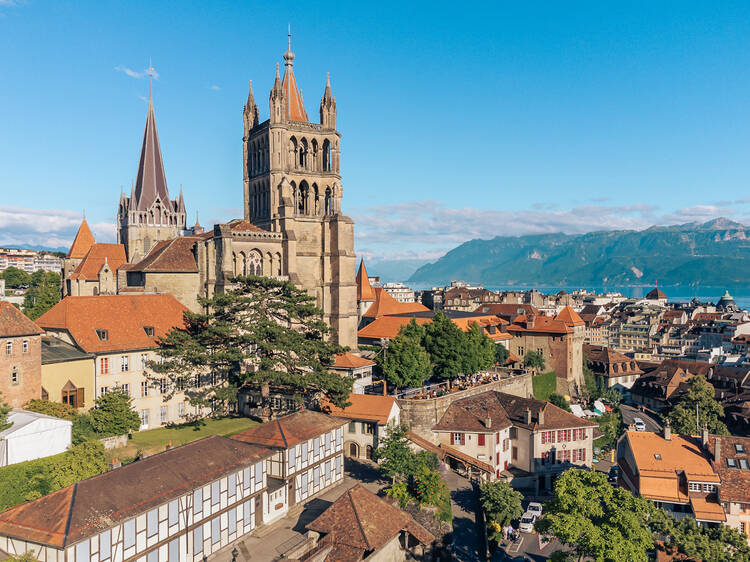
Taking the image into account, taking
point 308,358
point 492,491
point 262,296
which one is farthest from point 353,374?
point 492,491

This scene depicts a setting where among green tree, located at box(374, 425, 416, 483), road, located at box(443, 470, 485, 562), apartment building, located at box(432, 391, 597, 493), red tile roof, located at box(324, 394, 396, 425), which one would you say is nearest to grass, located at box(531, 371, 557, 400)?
apartment building, located at box(432, 391, 597, 493)

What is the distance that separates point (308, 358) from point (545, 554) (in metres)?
24.6

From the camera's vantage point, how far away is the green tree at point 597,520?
105 feet

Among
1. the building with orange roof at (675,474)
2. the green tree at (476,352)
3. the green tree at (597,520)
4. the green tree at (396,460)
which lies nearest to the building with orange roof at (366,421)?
the green tree at (396,460)

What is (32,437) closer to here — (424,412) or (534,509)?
(424,412)

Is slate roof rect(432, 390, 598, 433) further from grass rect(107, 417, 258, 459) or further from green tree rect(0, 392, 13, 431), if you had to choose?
green tree rect(0, 392, 13, 431)

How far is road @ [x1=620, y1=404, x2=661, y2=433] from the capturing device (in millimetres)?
85606

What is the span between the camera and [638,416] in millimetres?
92938

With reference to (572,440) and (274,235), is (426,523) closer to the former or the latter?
(572,440)

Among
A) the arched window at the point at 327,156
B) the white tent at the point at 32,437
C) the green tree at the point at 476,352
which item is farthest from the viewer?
the arched window at the point at 327,156

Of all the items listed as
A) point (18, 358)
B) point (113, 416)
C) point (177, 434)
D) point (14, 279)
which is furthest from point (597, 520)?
point (14, 279)

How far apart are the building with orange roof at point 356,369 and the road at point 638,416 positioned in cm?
4678

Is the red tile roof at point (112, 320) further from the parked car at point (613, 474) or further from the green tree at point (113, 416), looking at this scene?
the parked car at point (613, 474)

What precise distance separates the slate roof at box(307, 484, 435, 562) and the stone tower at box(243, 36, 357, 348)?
3251 cm
